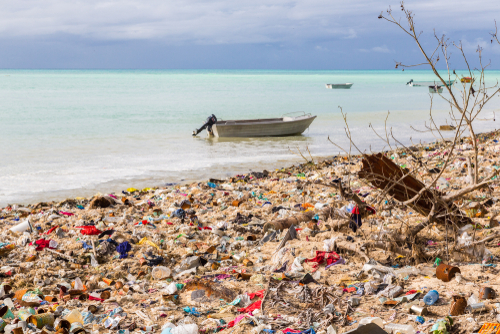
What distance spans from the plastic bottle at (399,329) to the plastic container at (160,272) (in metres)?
2.23

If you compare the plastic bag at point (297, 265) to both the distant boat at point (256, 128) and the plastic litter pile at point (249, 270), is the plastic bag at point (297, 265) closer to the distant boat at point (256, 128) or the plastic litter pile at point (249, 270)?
the plastic litter pile at point (249, 270)

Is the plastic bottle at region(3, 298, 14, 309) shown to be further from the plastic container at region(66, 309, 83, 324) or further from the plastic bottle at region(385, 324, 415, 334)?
the plastic bottle at region(385, 324, 415, 334)

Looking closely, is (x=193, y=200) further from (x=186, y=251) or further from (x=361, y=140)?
(x=361, y=140)

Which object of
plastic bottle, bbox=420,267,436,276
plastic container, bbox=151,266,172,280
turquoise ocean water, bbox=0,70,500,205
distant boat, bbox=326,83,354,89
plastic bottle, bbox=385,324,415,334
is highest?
distant boat, bbox=326,83,354,89

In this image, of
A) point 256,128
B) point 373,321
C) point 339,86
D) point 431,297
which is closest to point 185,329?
point 373,321

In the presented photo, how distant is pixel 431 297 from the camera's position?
9.14ft

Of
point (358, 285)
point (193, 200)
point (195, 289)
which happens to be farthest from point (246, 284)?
point (193, 200)

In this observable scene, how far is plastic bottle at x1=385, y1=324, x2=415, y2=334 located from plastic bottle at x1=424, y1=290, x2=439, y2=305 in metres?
0.38

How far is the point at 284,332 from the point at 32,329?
5.93ft

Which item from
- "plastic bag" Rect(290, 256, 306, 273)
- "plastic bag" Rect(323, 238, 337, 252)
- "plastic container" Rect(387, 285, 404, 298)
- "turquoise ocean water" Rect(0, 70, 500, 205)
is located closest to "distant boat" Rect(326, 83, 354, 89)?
"turquoise ocean water" Rect(0, 70, 500, 205)

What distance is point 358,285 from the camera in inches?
129

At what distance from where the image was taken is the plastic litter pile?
279 cm

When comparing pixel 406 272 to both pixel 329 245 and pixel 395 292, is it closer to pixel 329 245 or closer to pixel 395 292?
pixel 395 292

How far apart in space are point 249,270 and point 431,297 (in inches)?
67.6
